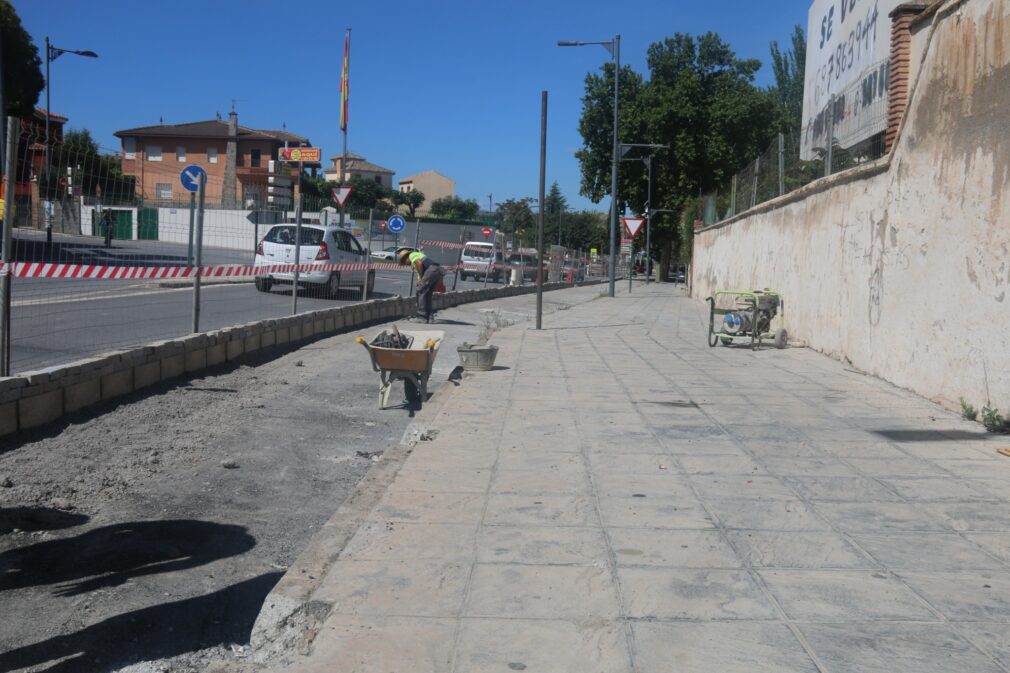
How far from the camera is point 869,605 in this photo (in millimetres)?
3781

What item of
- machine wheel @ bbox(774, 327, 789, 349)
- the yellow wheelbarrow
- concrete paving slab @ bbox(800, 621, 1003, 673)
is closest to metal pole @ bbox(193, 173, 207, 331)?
the yellow wheelbarrow

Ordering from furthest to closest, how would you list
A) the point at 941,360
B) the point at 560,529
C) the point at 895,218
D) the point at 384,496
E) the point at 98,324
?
the point at 98,324 < the point at 895,218 < the point at 941,360 < the point at 384,496 < the point at 560,529

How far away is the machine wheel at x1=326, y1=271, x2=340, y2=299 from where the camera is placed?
60.5 ft

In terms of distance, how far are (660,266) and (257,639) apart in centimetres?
6237

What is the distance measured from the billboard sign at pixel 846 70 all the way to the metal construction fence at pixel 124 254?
8.33m

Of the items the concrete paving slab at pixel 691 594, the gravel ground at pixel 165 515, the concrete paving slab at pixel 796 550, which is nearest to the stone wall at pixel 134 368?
the gravel ground at pixel 165 515

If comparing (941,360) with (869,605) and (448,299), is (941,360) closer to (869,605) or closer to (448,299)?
(869,605)

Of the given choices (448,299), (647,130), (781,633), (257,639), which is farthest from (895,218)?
(647,130)

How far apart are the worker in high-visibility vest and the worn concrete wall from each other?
22.8ft

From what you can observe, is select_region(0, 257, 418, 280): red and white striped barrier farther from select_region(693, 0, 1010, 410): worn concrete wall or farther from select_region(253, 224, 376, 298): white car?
select_region(693, 0, 1010, 410): worn concrete wall

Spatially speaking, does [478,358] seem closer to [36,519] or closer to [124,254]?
[36,519]

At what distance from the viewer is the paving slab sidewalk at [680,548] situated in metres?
3.40

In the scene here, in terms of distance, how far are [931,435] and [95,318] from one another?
29.0 ft

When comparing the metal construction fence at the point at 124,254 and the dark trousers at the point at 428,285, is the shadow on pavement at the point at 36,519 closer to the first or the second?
the metal construction fence at the point at 124,254
